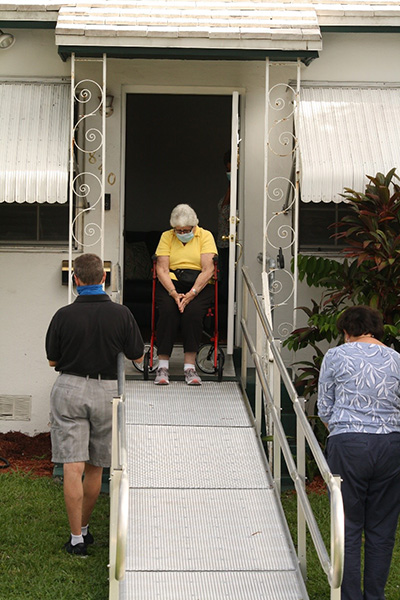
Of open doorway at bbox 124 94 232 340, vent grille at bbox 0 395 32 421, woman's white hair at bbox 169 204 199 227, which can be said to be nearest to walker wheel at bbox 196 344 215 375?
woman's white hair at bbox 169 204 199 227

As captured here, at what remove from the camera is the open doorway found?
13.3m

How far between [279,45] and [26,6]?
2216mm

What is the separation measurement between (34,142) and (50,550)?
3.64 meters

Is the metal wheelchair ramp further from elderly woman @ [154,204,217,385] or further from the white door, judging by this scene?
the white door

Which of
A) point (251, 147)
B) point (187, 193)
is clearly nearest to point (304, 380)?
point (251, 147)

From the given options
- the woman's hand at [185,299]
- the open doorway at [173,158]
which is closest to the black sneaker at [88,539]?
the woman's hand at [185,299]

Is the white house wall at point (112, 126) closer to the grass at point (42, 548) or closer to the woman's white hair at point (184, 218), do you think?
the woman's white hair at point (184, 218)

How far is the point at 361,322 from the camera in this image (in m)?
5.43

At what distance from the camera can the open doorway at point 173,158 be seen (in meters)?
Answer: 13.3

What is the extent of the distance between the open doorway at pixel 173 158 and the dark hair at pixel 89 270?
690 centimetres

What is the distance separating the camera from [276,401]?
6645 millimetres

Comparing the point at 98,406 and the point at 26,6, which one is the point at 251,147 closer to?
the point at 26,6

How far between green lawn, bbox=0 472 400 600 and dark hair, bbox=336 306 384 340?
1.61 metres

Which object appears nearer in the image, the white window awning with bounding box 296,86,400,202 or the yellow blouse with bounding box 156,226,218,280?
the yellow blouse with bounding box 156,226,218,280
